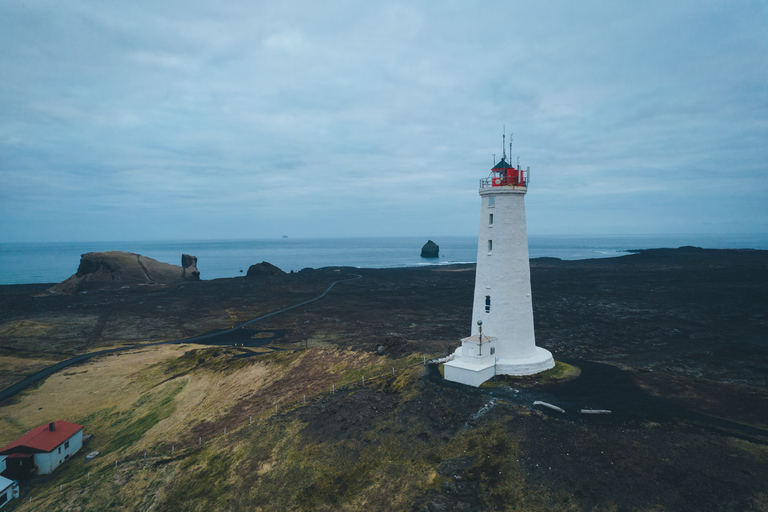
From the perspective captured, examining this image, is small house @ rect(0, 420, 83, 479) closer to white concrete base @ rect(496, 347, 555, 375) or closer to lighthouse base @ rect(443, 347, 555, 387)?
lighthouse base @ rect(443, 347, 555, 387)

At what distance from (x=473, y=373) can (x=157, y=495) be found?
1751 centimetres

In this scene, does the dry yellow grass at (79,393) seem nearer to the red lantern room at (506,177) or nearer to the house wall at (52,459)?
the house wall at (52,459)

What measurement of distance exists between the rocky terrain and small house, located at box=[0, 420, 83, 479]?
4.68ft

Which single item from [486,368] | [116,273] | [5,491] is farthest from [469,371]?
[116,273]

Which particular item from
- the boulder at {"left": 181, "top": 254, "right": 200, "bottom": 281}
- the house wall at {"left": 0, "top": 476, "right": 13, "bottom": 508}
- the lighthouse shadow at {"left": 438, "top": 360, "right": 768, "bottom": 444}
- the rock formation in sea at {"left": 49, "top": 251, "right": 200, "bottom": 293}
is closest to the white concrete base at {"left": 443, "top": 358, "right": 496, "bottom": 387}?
the lighthouse shadow at {"left": 438, "top": 360, "right": 768, "bottom": 444}

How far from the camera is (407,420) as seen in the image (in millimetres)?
19672

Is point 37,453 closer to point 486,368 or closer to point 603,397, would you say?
point 486,368

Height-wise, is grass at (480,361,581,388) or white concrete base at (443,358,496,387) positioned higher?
white concrete base at (443,358,496,387)

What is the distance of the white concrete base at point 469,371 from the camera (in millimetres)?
21938

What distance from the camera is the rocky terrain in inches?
580

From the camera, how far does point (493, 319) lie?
76.7 feet

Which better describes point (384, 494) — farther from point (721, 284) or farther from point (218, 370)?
point (721, 284)

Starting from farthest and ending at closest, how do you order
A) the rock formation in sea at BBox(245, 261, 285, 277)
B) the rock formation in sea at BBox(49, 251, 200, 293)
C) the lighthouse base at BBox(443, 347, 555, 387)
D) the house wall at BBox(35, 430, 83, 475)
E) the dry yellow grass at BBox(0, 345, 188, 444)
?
the rock formation in sea at BBox(245, 261, 285, 277)
the rock formation in sea at BBox(49, 251, 200, 293)
the dry yellow grass at BBox(0, 345, 188, 444)
the house wall at BBox(35, 430, 83, 475)
the lighthouse base at BBox(443, 347, 555, 387)

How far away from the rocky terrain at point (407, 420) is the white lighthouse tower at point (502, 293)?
134 cm
